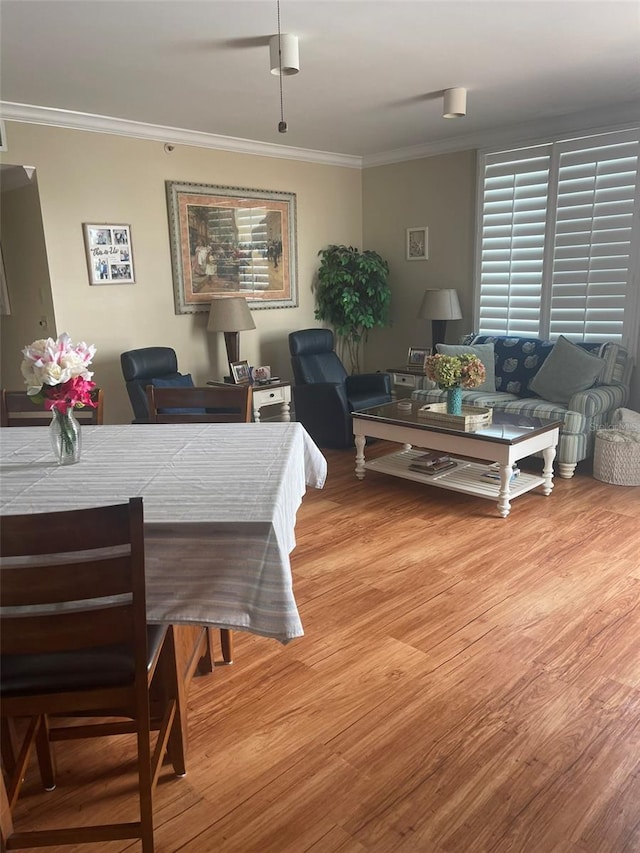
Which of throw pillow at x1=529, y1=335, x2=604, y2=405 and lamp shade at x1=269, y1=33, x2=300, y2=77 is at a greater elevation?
lamp shade at x1=269, y1=33, x2=300, y2=77

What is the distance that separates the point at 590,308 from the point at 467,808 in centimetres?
408

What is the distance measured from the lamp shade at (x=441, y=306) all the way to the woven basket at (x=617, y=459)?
176 centimetres

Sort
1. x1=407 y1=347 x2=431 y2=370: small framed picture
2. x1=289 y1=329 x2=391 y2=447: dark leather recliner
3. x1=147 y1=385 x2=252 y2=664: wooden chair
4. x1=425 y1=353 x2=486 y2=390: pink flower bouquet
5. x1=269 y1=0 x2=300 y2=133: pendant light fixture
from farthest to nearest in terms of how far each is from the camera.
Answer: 1. x1=407 y1=347 x2=431 y2=370: small framed picture
2. x1=289 y1=329 x2=391 y2=447: dark leather recliner
3. x1=425 y1=353 x2=486 y2=390: pink flower bouquet
4. x1=269 y1=0 x2=300 y2=133: pendant light fixture
5. x1=147 y1=385 x2=252 y2=664: wooden chair

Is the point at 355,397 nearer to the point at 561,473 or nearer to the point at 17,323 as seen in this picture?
the point at 561,473

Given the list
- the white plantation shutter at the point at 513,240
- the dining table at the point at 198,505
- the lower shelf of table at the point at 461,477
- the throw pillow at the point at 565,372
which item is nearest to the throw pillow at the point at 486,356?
the throw pillow at the point at 565,372

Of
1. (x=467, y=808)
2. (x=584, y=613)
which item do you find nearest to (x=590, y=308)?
(x=584, y=613)

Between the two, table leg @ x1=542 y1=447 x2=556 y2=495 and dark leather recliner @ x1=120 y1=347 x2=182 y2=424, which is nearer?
table leg @ x1=542 y1=447 x2=556 y2=495

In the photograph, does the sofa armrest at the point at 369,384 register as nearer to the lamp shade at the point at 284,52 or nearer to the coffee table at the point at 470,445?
the coffee table at the point at 470,445

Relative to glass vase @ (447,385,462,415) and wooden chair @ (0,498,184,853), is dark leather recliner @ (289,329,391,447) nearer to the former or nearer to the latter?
glass vase @ (447,385,462,415)

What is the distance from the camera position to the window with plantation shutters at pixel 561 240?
453cm

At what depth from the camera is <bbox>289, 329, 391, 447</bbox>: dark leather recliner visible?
4.98m

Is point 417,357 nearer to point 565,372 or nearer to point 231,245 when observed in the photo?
point 565,372

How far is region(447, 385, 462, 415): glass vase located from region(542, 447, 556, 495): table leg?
626mm

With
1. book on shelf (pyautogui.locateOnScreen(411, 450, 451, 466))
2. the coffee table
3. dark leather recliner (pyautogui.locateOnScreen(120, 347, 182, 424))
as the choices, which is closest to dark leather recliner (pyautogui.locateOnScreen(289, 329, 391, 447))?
the coffee table
